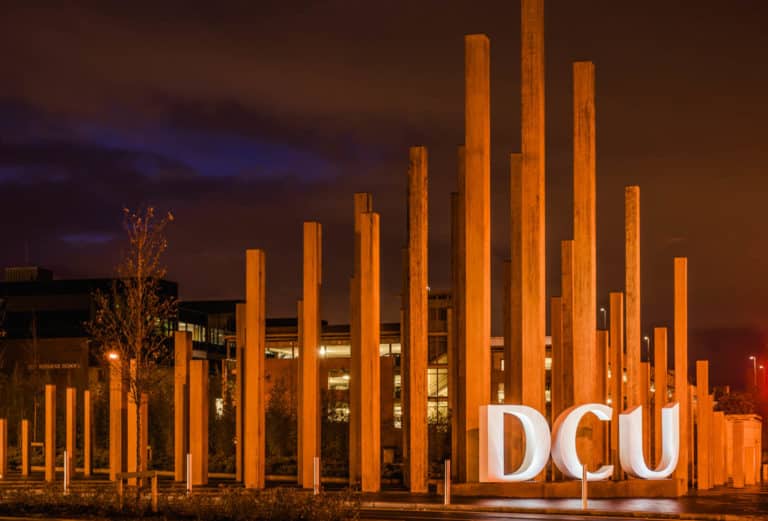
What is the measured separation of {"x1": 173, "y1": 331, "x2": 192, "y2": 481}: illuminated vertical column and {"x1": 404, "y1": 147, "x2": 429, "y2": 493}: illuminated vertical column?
724cm

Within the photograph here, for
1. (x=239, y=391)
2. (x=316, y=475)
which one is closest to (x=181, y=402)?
(x=239, y=391)

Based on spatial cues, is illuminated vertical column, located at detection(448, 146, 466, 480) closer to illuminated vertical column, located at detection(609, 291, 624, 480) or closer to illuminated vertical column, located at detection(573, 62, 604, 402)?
illuminated vertical column, located at detection(573, 62, 604, 402)

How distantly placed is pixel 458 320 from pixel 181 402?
8.20m

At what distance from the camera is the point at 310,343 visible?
30.5 metres

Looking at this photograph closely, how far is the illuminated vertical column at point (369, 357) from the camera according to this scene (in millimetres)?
28891

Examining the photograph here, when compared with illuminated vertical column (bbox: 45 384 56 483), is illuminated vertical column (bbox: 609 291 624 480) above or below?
above

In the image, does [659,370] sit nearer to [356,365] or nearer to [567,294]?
[567,294]

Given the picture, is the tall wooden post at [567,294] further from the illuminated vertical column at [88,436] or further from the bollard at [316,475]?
the illuminated vertical column at [88,436]

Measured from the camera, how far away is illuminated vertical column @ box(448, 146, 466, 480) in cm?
3016

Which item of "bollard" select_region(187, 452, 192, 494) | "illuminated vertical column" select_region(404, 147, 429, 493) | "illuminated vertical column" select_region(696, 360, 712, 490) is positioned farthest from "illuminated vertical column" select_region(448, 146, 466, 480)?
"illuminated vertical column" select_region(696, 360, 712, 490)

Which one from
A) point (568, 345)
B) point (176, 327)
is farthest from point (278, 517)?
point (176, 327)

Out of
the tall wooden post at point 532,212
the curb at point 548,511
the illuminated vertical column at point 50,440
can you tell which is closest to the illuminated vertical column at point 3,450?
the illuminated vertical column at point 50,440

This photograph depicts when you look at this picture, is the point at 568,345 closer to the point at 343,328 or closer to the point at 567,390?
the point at 567,390

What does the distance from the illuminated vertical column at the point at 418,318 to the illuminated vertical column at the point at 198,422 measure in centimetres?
610
